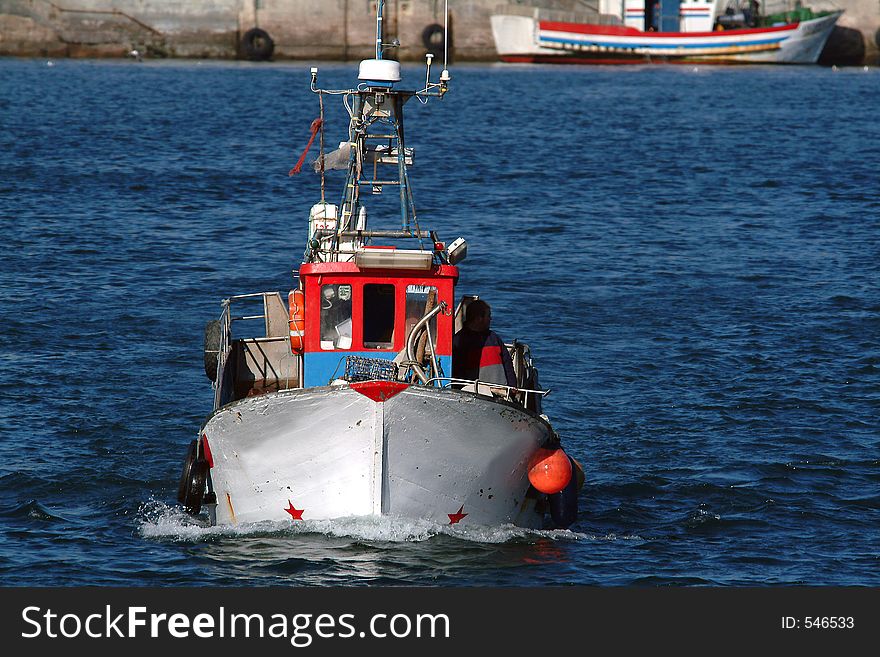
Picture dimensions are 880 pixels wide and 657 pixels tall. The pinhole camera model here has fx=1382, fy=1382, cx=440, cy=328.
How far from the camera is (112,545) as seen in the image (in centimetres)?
1631

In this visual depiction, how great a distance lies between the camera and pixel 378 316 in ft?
53.8

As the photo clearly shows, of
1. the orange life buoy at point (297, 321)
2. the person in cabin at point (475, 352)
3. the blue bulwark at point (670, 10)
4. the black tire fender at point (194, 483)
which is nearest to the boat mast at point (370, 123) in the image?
the orange life buoy at point (297, 321)

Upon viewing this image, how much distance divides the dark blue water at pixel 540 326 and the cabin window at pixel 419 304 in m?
2.42

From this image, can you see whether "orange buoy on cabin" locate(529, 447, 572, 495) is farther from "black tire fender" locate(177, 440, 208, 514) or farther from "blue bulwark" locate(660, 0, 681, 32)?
"blue bulwark" locate(660, 0, 681, 32)

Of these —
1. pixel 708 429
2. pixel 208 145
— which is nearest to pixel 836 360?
pixel 708 429

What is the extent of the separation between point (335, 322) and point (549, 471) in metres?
3.10

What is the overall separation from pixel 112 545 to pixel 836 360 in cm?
1435

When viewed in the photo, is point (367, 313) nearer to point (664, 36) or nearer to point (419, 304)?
point (419, 304)

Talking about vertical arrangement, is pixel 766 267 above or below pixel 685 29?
below

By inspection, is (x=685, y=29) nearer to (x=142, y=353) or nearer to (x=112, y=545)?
(x=142, y=353)

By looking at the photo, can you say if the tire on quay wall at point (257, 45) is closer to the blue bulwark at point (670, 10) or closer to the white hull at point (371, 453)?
the blue bulwark at point (670, 10)

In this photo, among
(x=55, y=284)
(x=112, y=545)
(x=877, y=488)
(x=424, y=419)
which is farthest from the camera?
(x=55, y=284)

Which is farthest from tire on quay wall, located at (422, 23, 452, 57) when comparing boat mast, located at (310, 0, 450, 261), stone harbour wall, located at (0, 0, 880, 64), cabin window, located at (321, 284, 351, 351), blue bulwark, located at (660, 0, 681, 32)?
cabin window, located at (321, 284, 351, 351)

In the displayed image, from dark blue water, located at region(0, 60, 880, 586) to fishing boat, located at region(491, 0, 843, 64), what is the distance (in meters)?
27.4
